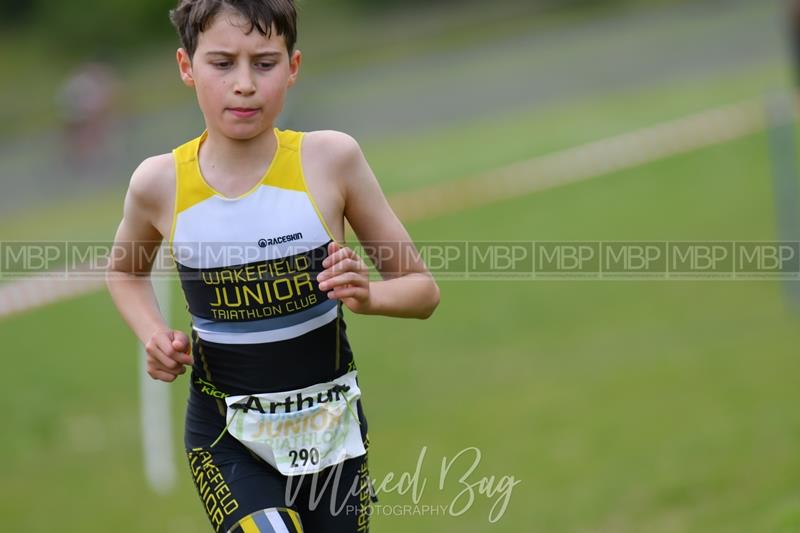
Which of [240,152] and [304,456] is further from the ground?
[240,152]

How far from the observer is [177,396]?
945cm

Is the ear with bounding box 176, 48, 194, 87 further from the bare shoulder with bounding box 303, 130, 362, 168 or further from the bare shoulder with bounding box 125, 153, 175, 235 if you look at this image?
the bare shoulder with bounding box 303, 130, 362, 168

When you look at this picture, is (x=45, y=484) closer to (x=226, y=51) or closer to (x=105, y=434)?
(x=105, y=434)

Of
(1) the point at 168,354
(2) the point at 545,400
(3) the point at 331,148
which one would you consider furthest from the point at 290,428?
(2) the point at 545,400

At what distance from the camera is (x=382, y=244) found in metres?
3.63

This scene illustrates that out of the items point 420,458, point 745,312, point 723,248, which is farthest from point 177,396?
point 723,248

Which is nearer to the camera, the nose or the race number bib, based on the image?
the nose

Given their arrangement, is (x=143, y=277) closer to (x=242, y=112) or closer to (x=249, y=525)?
(x=242, y=112)

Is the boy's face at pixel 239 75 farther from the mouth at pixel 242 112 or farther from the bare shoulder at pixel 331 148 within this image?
the bare shoulder at pixel 331 148

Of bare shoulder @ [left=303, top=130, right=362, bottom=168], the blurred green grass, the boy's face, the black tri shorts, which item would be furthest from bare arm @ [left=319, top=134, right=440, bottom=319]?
the blurred green grass

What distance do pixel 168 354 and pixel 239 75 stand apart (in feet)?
2.57

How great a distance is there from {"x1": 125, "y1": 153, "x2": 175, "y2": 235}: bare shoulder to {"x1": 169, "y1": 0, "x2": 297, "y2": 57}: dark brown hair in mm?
332

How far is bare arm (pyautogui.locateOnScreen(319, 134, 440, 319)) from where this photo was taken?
3529mm

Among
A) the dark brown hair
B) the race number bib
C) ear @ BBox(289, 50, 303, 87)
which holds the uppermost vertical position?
the dark brown hair
